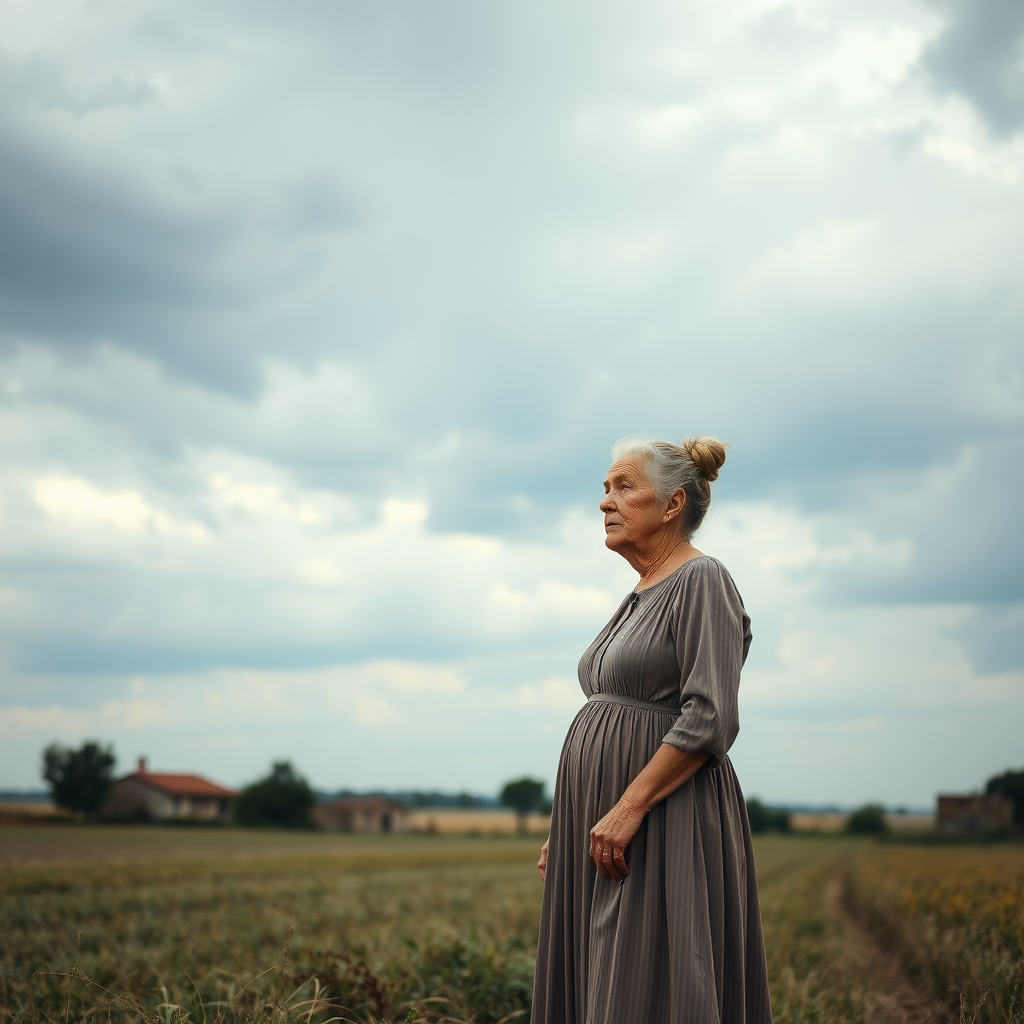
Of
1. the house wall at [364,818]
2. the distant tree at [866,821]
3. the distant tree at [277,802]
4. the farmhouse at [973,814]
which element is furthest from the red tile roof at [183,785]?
the distant tree at [866,821]

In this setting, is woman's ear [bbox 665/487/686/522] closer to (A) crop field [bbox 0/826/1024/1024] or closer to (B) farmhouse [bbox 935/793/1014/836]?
(A) crop field [bbox 0/826/1024/1024]

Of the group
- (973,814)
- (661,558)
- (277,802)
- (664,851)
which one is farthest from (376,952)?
(277,802)

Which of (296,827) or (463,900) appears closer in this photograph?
(463,900)

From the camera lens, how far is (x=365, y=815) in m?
96.7

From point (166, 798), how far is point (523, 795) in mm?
56471

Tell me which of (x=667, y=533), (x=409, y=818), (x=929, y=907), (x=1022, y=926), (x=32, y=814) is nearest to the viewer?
(x=667, y=533)

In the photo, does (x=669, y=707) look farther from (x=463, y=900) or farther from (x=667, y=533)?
(x=463, y=900)

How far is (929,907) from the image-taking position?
10133mm

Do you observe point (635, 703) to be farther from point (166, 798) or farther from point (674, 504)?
point (166, 798)

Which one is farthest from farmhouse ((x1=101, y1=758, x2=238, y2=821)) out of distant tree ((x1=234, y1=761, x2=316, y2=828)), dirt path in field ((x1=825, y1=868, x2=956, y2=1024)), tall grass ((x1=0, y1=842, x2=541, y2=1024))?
dirt path in field ((x1=825, y1=868, x2=956, y2=1024))

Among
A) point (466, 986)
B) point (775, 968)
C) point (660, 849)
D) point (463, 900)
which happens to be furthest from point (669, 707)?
point (463, 900)

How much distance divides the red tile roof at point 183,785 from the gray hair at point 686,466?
88.2 metres

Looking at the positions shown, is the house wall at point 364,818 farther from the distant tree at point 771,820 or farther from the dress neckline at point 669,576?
the dress neckline at point 669,576

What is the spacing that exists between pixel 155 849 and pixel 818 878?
22167 mm
